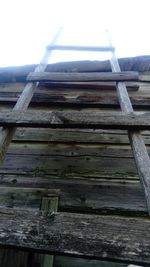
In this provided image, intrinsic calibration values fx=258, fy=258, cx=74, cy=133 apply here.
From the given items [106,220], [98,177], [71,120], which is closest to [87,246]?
[106,220]

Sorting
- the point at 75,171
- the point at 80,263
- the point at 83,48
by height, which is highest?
the point at 83,48

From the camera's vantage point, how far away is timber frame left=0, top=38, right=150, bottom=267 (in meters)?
0.76

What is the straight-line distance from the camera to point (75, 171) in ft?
6.17

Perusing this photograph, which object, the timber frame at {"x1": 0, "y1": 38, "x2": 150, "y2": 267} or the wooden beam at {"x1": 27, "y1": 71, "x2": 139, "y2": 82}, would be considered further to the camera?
the wooden beam at {"x1": 27, "y1": 71, "x2": 139, "y2": 82}

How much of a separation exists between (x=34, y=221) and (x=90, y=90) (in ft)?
6.82

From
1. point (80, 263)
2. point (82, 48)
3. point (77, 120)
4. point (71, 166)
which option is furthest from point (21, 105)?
point (82, 48)

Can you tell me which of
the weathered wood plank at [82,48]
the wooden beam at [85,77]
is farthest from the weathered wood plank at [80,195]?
the weathered wood plank at [82,48]

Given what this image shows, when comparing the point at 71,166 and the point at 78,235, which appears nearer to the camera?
the point at 78,235

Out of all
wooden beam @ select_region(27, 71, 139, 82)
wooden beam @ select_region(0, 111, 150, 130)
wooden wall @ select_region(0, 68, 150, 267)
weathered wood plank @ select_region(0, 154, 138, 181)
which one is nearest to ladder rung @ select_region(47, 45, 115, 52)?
wooden wall @ select_region(0, 68, 150, 267)

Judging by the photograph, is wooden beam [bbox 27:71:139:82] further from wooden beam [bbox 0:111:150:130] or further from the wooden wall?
wooden beam [bbox 0:111:150:130]

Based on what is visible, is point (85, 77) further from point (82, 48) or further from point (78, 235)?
point (78, 235)

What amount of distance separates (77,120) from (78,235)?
0.61 metres

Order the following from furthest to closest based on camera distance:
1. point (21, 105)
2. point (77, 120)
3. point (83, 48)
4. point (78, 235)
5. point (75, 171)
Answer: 1. point (83, 48)
2. point (75, 171)
3. point (21, 105)
4. point (77, 120)
5. point (78, 235)

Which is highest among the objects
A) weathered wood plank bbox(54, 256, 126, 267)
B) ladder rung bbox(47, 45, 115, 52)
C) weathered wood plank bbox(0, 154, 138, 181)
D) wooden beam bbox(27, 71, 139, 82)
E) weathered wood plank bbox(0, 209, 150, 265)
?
ladder rung bbox(47, 45, 115, 52)
